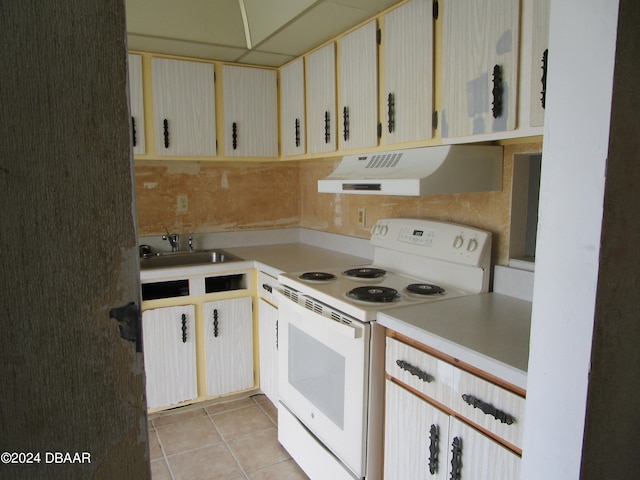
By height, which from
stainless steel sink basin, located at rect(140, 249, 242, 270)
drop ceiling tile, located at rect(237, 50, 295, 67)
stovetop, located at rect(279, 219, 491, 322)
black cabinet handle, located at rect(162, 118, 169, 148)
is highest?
drop ceiling tile, located at rect(237, 50, 295, 67)

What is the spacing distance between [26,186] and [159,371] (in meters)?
2.49

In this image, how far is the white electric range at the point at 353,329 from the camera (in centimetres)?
173

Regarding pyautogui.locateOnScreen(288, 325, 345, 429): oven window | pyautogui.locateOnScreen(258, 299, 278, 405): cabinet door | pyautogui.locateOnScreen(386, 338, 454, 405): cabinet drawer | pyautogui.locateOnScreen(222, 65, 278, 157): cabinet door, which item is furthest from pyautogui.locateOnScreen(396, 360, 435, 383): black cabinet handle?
pyautogui.locateOnScreen(222, 65, 278, 157): cabinet door

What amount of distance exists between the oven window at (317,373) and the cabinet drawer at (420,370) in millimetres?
265

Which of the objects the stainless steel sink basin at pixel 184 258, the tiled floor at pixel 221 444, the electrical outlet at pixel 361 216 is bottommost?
the tiled floor at pixel 221 444

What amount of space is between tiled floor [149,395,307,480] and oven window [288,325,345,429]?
0.44 meters

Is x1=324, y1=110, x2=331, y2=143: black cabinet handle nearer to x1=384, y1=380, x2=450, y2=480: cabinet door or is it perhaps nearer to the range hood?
the range hood

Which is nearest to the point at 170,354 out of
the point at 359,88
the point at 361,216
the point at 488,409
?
the point at 361,216

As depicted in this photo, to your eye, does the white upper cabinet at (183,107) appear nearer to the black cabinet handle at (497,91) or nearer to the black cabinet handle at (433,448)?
→ the black cabinet handle at (497,91)

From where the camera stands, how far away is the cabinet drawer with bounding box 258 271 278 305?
2619 mm

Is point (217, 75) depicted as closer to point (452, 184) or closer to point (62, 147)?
point (452, 184)

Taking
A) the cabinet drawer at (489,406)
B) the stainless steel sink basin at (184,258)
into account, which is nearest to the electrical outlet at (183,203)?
the stainless steel sink basin at (184,258)

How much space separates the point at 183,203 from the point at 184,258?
1.28 feet

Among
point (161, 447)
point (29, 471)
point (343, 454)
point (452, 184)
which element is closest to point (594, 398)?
point (29, 471)
